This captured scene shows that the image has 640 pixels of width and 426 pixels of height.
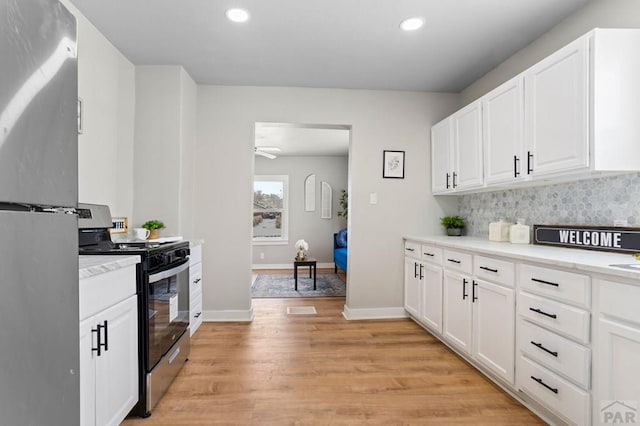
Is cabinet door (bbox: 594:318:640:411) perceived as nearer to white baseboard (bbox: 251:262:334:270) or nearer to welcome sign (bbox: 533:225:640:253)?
welcome sign (bbox: 533:225:640:253)

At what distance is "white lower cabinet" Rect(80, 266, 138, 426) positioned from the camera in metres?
1.35

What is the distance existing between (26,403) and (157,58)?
2994 millimetres

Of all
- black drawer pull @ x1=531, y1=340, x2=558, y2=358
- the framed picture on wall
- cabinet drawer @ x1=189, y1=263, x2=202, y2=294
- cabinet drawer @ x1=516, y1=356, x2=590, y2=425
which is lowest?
cabinet drawer @ x1=516, y1=356, x2=590, y2=425

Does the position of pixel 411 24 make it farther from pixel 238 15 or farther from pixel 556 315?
pixel 556 315

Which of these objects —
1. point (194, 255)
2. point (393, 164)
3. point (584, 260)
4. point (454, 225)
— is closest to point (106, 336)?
point (194, 255)

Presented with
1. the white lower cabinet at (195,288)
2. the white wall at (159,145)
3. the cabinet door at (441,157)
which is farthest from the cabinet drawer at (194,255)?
the cabinet door at (441,157)

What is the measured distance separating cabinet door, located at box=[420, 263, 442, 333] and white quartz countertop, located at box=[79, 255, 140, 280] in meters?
2.33

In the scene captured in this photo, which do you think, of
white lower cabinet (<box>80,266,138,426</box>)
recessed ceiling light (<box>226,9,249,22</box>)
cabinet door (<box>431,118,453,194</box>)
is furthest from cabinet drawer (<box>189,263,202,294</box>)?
cabinet door (<box>431,118,453,194</box>)

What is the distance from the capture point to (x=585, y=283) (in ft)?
5.07

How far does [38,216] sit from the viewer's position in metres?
0.73

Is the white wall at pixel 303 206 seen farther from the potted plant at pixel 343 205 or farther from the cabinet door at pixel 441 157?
the cabinet door at pixel 441 157

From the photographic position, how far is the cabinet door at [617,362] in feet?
4.37

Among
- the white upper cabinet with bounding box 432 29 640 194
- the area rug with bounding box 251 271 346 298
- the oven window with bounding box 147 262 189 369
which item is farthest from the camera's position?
the area rug with bounding box 251 271 346 298

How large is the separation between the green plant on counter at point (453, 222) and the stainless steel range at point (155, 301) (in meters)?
2.63
